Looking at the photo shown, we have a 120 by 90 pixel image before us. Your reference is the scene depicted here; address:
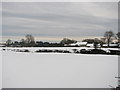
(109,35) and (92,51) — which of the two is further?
(92,51)

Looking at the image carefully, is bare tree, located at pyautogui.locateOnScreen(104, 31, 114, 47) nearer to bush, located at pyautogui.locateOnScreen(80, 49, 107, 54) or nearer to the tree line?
the tree line

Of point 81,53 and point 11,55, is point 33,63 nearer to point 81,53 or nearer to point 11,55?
Result: point 11,55

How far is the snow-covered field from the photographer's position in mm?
3299

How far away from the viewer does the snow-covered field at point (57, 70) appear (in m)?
3.30

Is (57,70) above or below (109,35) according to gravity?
below

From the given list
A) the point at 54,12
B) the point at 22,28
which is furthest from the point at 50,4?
the point at 22,28

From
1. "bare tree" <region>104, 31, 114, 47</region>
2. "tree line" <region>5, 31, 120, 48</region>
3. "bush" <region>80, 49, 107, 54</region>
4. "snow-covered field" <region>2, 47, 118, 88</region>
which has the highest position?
"bare tree" <region>104, 31, 114, 47</region>

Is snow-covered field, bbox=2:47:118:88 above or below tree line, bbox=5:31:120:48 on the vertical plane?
below

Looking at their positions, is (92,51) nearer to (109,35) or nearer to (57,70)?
(109,35)

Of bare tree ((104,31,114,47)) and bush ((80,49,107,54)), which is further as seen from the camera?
bush ((80,49,107,54))

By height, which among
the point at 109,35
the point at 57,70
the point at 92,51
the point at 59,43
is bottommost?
the point at 57,70

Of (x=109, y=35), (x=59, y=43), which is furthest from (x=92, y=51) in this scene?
(x=59, y=43)

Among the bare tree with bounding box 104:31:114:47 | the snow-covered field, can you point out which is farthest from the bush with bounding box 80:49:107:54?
the bare tree with bounding box 104:31:114:47

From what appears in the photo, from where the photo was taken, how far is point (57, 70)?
3.30 m
